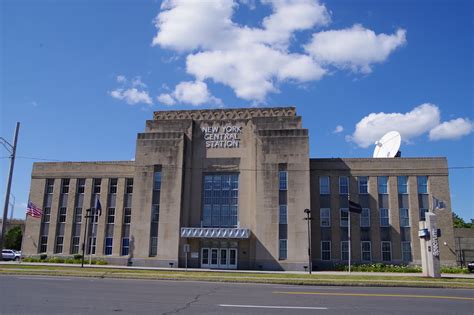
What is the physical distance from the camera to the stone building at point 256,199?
39.4 meters

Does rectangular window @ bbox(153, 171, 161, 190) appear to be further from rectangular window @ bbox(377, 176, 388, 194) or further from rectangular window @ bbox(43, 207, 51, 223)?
rectangular window @ bbox(377, 176, 388, 194)

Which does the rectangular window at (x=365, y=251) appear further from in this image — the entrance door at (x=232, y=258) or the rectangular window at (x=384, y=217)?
the entrance door at (x=232, y=258)

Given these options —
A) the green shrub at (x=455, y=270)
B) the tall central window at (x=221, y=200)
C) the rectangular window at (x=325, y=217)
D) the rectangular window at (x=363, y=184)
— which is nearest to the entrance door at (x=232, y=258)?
the tall central window at (x=221, y=200)

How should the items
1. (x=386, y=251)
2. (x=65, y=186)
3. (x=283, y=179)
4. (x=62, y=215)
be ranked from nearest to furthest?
1. (x=386, y=251)
2. (x=283, y=179)
3. (x=62, y=215)
4. (x=65, y=186)

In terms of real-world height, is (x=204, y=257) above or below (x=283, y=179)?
below

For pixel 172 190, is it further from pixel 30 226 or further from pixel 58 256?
pixel 30 226

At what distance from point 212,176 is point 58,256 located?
64.5 ft

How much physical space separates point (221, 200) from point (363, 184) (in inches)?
588

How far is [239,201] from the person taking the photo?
135 feet

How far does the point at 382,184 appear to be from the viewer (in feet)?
137

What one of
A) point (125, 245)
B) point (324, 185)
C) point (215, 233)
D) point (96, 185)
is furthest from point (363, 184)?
point (96, 185)

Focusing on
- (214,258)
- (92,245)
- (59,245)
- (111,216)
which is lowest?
(214,258)

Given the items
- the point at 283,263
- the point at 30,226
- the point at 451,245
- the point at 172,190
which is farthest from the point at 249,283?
the point at 30,226

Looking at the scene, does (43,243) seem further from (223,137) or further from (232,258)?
(223,137)
